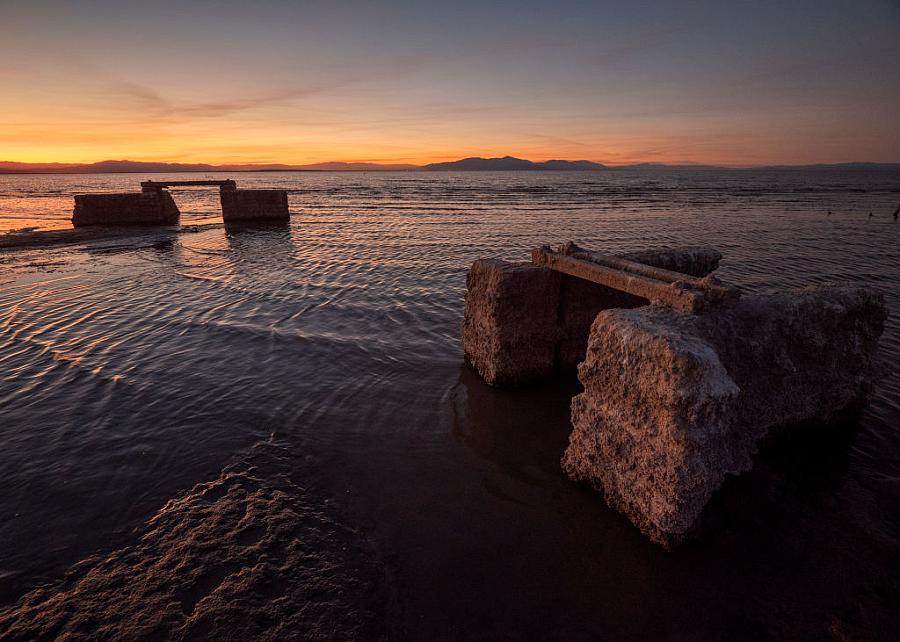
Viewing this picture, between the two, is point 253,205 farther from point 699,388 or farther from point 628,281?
point 699,388

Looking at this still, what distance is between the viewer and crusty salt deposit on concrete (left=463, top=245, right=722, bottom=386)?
5570 millimetres

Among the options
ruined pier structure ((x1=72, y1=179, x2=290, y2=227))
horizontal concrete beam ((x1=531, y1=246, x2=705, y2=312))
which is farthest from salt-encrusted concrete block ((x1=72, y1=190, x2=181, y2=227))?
horizontal concrete beam ((x1=531, y1=246, x2=705, y2=312))

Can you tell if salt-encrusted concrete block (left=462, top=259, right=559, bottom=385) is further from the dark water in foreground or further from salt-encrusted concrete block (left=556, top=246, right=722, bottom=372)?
the dark water in foreground

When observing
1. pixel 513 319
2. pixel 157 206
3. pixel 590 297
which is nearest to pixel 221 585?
pixel 513 319

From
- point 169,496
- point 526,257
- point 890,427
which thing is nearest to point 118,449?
point 169,496

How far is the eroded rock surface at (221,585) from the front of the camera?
2887 mm

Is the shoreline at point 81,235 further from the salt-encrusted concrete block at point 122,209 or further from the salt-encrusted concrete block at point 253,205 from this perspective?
the salt-encrusted concrete block at point 253,205

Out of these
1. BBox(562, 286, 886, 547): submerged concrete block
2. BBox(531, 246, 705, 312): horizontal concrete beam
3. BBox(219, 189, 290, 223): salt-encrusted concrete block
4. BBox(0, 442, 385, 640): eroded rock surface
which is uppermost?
BBox(219, 189, 290, 223): salt-encrusted concrete block

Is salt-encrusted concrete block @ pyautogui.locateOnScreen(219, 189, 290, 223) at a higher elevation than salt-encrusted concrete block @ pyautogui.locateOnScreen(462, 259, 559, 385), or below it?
higher

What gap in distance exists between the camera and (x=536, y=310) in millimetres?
5695

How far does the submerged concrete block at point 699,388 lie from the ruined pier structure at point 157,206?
26.1 meters

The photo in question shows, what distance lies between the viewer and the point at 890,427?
5121 mm

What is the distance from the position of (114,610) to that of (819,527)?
578 cm

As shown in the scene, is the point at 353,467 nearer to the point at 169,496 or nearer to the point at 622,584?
the point at 169,496
